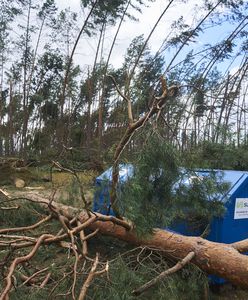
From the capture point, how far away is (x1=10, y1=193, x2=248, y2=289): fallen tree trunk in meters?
3.02

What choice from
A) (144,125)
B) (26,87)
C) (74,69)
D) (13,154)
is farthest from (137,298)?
(74,69)

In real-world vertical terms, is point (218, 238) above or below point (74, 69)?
below

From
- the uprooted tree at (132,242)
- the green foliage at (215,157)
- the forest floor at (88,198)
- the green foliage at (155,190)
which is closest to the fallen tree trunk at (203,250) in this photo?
the uprooted tree at (132,242)

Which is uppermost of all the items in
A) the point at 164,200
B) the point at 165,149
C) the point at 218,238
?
the point at 165,149

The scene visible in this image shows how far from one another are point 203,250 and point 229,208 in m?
0.74

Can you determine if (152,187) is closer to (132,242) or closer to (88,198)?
(132,242)

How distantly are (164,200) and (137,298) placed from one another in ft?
2.94

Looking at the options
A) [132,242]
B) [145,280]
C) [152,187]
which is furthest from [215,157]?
[145,280]

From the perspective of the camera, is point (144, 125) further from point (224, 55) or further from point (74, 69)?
point (74, 69)

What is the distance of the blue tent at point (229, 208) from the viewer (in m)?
3.85

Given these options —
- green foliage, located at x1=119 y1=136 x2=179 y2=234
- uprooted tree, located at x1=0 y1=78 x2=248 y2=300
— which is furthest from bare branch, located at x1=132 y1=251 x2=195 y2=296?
green foliage, located at x1=119 y1=136 x2=179 y2=234

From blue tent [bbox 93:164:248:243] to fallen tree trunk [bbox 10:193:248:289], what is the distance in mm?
442

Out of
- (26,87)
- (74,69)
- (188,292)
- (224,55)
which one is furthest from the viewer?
(74,69)

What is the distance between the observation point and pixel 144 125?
143 inches
